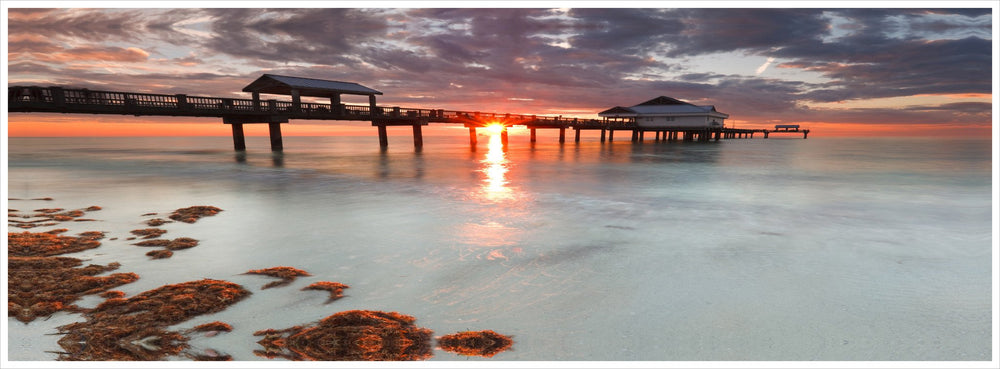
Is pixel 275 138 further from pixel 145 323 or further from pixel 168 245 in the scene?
pixel 145 323

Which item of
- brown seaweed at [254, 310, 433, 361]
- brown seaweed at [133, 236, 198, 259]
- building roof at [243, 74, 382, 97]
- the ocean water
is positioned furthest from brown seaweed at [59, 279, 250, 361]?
building roof at [243, 74, 382, 97]

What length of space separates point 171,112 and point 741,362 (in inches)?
1205

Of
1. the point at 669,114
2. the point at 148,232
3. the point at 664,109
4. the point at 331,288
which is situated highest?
the point at 664,109

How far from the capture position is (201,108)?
91.5 feet

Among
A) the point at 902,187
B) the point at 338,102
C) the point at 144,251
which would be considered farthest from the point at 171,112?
the point at 902,187

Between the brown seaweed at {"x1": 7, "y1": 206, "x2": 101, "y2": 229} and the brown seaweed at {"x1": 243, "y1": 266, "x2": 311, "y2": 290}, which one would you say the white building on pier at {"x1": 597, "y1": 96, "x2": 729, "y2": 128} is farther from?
the brown seaweed at {"x1": 243, "y1": 266, "x2": 311, "y2": 290}

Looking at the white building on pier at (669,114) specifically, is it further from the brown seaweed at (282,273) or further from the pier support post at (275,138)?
the brown seaweed at (282,273)

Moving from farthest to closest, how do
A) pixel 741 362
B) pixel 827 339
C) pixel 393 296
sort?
pixel 393 296 < pixel 827 339 < pixel 741 362

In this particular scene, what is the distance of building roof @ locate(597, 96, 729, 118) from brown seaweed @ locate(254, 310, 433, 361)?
195 ft

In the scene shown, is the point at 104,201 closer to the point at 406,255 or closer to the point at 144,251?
the point at 144,251

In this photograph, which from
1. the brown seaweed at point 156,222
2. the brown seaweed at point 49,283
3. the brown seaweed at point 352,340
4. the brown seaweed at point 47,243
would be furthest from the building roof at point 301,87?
the brown seaweed at point 352,340

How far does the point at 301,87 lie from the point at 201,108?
6.89 metres

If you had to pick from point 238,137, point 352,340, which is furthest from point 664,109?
point 352,340

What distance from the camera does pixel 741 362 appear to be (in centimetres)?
385
